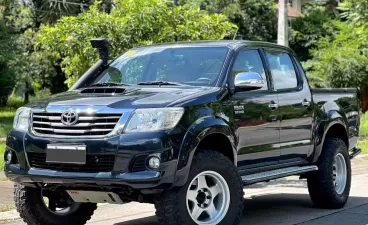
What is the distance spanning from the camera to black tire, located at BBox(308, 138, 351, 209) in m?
8.27

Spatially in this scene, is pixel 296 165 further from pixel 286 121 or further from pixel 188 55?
pixel 188 55

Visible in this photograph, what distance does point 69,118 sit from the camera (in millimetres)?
6102

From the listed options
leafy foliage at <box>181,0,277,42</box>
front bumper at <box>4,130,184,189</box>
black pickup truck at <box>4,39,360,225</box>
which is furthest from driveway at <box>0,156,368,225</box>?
leafy foliage at <box>181,0,277,42</box>

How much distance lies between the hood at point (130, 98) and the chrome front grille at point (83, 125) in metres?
0.11

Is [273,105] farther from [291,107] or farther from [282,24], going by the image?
[282,24]

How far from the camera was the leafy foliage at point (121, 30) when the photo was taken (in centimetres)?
1119

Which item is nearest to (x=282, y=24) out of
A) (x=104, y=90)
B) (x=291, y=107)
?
(x=291, y=107)

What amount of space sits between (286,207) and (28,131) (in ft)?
12.1

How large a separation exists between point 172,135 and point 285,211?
9.89 ft

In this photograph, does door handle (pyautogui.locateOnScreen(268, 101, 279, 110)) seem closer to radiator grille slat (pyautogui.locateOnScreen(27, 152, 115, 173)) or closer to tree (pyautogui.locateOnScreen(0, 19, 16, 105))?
radiator grille slat (pyautogui.locateOnScreen(27, 152, 115, 173))

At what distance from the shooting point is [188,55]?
732cm

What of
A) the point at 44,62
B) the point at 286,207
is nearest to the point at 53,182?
the point at 286,207

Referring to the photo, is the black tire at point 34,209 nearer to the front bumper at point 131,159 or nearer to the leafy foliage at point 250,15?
the front bumper at point 131,159

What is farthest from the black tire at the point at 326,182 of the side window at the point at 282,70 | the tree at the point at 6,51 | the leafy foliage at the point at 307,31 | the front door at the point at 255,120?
the leafy foliage at the point at 307,31
